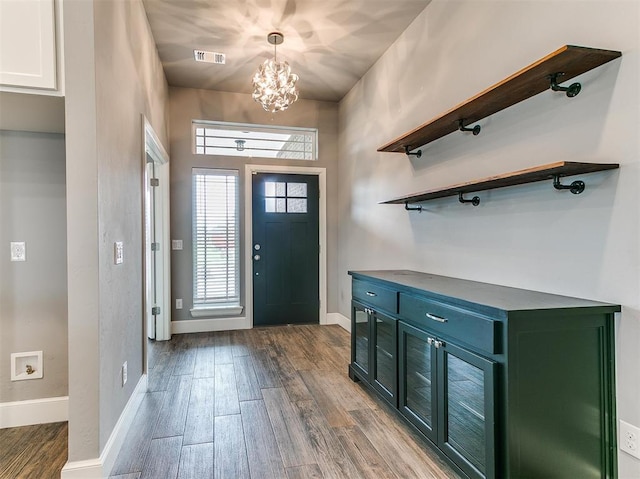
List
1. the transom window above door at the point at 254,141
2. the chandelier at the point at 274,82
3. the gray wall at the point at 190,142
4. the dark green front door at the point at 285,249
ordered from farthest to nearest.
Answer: the dark green front door at the point at 285,249 < the transom window above door at the point at 254,141 < the gray wall at the point at 190,142 < the chandelier at the point at 274,82

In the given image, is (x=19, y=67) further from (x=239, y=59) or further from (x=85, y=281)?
(x=239, y=59)

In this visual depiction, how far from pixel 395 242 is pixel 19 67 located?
9.43 feet

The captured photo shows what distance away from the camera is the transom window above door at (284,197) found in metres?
4.74

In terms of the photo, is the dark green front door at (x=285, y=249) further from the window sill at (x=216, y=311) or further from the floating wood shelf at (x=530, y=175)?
the floating wood shelf at (x=530, y=175)

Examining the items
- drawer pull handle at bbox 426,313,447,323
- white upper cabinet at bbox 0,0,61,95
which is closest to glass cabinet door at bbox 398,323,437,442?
drawer pull handle at bbox 426,313,447,323

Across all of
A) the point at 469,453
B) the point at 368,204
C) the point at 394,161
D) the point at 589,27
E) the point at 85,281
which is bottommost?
the point at 469,453

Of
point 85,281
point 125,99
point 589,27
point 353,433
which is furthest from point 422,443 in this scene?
point 125,99

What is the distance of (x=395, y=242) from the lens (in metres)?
3.44

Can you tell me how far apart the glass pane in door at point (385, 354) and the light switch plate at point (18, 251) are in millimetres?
2345

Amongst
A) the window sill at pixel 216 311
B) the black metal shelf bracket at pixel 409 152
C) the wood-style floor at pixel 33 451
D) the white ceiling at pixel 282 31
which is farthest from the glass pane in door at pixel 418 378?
the window sill at pixel 216 311

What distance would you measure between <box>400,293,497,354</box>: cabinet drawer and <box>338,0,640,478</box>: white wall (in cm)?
53

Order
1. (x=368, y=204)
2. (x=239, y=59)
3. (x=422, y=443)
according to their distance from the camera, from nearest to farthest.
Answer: (x=422, y=443) < (x=239, y=59) < (x=368, y=204)

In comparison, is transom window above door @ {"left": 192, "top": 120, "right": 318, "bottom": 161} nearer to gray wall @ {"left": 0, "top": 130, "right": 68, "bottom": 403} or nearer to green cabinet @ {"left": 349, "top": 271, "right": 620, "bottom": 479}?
gray wall @ {"left": 0, "top": 130, "right": 68, "bottom": 403}

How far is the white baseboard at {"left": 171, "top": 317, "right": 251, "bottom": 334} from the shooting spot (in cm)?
447
